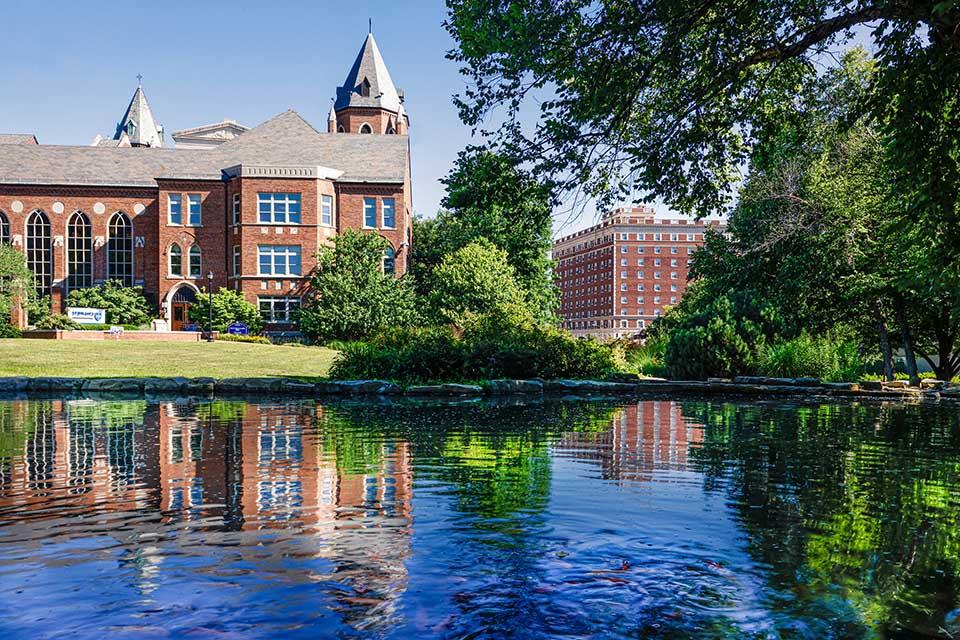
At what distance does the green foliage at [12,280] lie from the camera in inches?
1793

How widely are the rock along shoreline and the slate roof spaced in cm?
3287

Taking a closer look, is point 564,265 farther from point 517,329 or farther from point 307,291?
point 517,329

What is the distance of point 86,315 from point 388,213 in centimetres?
1970

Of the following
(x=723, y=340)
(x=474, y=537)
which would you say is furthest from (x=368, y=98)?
(x=474, y=537)

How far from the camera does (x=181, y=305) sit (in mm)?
51125

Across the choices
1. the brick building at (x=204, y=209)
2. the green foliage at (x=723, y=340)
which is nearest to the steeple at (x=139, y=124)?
the brick building at (x=204, y=209)

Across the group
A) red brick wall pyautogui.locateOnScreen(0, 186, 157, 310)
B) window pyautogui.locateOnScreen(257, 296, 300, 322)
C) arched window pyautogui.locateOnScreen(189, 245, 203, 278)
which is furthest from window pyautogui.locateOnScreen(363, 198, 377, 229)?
red brick wall pyautogui.locateOnScreen(0, 186, 157, 310)

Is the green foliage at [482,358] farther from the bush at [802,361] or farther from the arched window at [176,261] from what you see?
the arched window at [176,261]

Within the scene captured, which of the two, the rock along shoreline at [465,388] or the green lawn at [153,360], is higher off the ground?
the green lawn at [153,360]

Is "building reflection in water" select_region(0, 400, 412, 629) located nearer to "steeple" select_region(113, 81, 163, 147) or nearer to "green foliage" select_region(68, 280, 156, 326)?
"green foliage" select_region(68, 280, 156, 326)

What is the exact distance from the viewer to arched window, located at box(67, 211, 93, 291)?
53062 mm

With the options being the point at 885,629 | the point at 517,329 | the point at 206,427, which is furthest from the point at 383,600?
the point at 517,329

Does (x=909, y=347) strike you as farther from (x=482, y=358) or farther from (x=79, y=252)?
(x=79, y=252)

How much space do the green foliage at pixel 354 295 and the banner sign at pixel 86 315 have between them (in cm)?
1217
